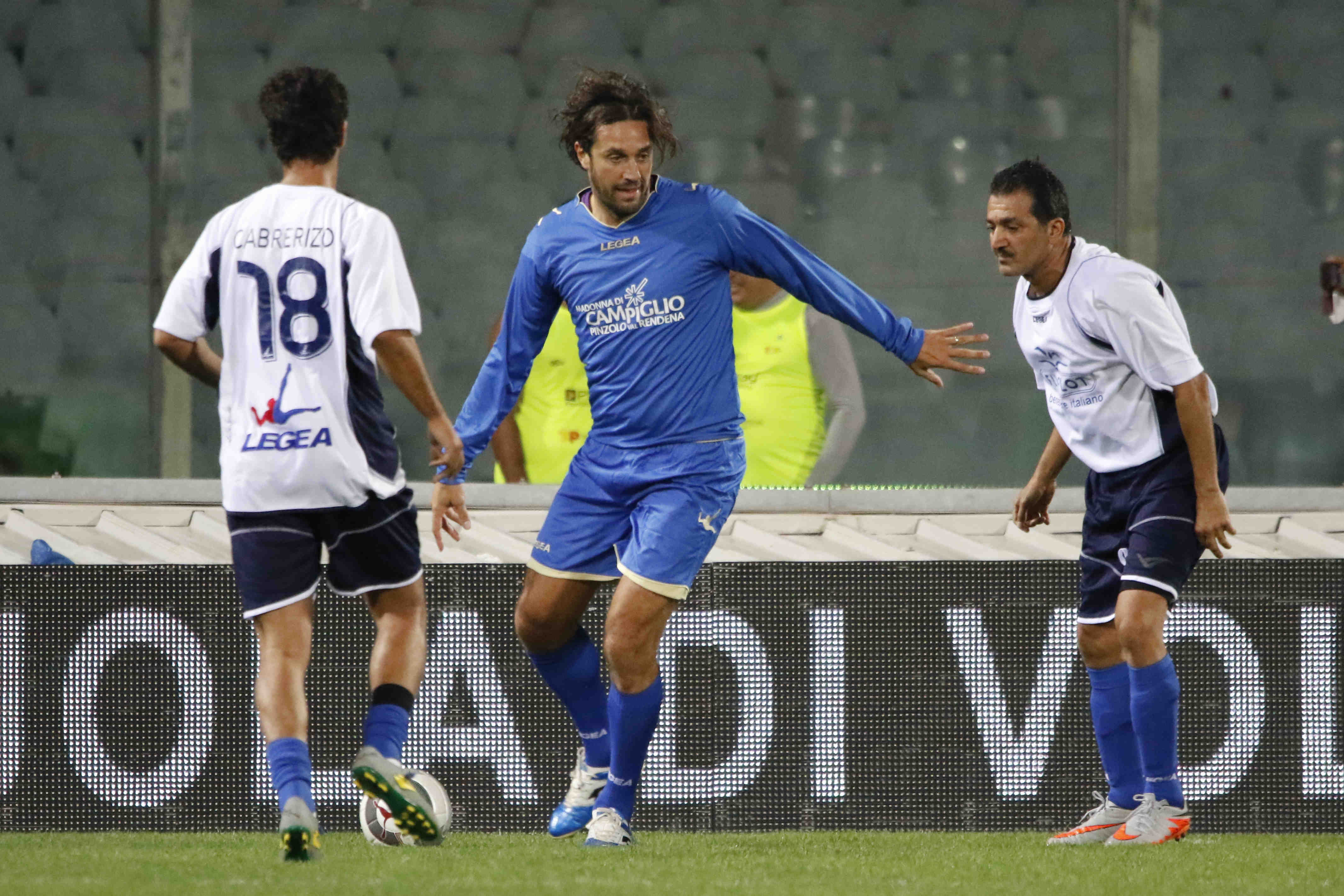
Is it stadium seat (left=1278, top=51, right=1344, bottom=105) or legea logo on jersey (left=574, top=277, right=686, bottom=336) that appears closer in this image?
legea logo on jersey (left=574, top=277, right=686, bottom=336)

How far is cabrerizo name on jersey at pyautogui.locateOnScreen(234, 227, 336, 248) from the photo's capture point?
181 inches

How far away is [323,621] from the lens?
599 cm

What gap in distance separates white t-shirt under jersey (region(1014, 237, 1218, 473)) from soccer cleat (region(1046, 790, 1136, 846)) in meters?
0.92

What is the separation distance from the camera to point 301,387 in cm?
459

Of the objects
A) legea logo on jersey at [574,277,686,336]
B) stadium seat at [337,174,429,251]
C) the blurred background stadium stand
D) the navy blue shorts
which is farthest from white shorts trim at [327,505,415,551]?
stadium seat at [337,174,429,251]

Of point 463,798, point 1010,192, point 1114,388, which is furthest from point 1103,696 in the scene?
point 463,798

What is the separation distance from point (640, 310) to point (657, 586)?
0.72 m

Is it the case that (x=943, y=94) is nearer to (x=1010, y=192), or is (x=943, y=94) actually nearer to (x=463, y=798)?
(x=1010, y=192)

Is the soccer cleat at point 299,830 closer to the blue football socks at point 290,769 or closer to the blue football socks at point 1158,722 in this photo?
the blue football socks at point 290,769

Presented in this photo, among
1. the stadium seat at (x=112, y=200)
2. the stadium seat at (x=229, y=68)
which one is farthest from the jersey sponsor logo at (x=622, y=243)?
the stadium seat at (x=112, y=200)

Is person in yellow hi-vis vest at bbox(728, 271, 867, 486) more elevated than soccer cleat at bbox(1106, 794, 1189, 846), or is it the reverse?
person in yellow hi-vis vest at bbox(728, 271, 867, 486)

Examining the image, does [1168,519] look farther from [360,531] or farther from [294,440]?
[294,440]

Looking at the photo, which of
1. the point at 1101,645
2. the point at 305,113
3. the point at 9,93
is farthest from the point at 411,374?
the point at 9,93

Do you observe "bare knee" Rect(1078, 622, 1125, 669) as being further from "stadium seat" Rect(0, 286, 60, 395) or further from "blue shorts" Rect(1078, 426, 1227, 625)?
"stadium seat" Rect(0, 286, 60, 395)
